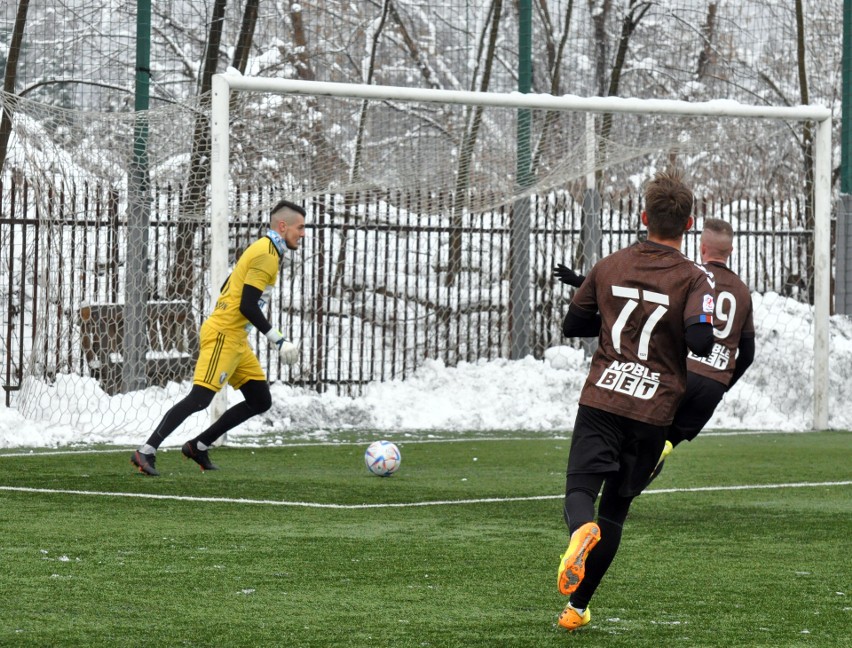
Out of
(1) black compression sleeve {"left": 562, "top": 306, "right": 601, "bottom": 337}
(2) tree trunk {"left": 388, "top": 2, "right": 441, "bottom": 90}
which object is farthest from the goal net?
(1) black compression sleeve {"left": 562, "top": 306, "right": 601, "bottom": 337}

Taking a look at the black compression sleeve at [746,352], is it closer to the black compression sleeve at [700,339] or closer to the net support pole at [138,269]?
the black compression sleeve at [700,339]

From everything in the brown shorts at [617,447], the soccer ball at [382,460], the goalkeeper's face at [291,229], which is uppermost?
the goalkeeper's face at [291,229]

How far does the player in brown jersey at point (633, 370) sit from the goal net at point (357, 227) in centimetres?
633

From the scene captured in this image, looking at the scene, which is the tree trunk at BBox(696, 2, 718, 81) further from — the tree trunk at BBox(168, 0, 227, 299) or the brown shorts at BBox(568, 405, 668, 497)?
the brown shorts at BBox(568, 405, 668, 497)

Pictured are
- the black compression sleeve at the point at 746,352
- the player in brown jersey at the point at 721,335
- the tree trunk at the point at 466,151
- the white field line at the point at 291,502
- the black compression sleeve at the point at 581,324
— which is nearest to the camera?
the black compression sleeve at the point at 581,324

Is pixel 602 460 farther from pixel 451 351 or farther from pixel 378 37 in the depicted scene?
pixel 378 37

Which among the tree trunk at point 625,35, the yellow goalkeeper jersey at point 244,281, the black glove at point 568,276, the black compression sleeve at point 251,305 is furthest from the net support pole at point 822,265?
the black glove at point 568,276

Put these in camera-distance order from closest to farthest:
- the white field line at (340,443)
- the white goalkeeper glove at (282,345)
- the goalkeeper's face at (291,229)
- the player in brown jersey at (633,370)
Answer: the player in brown jersey at (633,370) → the white goalkeeper glove at (282,345) → the goalkeeper's face at (291,229) → the white field line at (340,443)

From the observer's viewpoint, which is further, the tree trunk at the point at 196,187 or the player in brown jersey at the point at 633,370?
the tree trunk at the point at 196,187

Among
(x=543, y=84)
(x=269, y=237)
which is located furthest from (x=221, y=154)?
(x=543, y=84)

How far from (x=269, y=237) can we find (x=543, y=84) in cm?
915

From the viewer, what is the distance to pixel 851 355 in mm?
14375

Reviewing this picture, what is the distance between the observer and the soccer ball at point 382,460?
340 inches

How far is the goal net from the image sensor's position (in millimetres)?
11602
